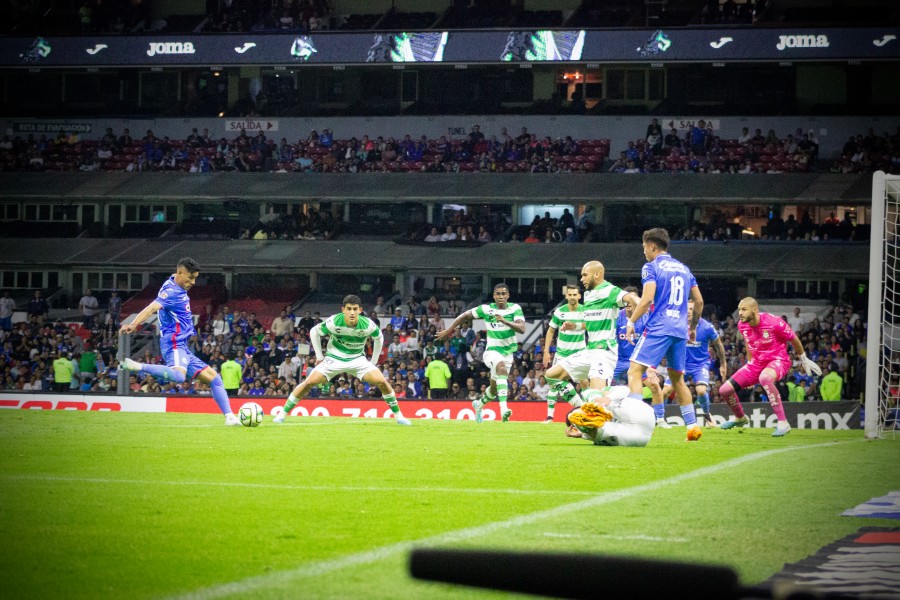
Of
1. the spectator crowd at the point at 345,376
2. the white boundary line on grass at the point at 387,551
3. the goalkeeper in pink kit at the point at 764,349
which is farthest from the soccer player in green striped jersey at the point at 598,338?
the spectator crowd at the point at 345,376

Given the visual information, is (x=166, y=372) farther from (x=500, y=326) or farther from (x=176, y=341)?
(x=500, y=326)

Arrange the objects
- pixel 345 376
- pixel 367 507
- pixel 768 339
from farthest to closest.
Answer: pixel 345 376 < pixel 768 339 < pixel 367 507

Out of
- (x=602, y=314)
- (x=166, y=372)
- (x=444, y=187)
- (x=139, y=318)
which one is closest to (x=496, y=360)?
(x=602, y=314)

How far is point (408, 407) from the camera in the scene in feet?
95.5

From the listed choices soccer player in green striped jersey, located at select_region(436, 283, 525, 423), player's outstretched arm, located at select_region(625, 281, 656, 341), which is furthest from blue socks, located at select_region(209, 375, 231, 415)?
player's outstretched arm, located at select_region(625, 281, 656, 341)

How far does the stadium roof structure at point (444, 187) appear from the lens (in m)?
40.3

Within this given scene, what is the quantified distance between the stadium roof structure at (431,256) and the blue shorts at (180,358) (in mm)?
23320

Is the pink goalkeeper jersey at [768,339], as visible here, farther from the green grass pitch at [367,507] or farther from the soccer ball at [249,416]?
the soccer ball at [249,416]

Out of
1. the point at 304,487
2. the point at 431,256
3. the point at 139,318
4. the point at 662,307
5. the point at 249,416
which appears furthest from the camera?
the point at 431,256

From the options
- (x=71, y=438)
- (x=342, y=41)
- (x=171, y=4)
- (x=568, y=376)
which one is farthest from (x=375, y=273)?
(x=71, y=438)

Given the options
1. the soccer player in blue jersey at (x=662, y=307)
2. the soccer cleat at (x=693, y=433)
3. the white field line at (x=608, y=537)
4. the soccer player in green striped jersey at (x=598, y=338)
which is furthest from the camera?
the soccer player in green striped jersey at (x=598, y=338)

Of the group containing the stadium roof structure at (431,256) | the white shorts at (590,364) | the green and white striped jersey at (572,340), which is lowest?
the white shorts at (590,364)

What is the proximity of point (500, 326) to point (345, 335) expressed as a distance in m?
4.08

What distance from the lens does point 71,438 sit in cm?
1459
